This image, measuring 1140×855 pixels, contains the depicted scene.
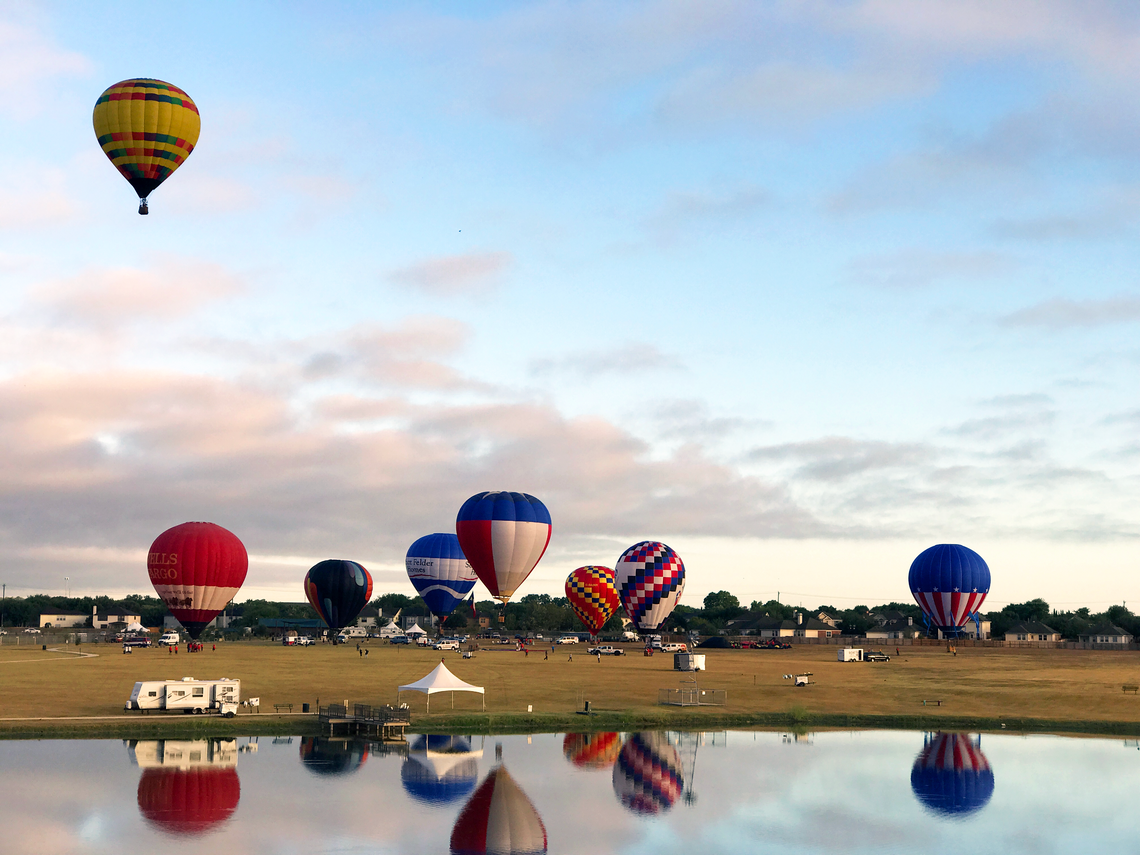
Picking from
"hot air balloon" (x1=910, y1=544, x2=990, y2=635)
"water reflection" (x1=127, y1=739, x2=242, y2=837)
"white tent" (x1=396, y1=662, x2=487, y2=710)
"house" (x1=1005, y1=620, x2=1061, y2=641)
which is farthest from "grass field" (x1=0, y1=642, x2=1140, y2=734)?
"house" (x1=1005, y1=620, x2=1061, y2=641)

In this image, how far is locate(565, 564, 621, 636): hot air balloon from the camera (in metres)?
141

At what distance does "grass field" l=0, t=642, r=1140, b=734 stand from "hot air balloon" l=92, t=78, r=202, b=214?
3032cm

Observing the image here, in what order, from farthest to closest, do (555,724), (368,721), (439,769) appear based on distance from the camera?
(555,724) < (368,721) < (439,769)

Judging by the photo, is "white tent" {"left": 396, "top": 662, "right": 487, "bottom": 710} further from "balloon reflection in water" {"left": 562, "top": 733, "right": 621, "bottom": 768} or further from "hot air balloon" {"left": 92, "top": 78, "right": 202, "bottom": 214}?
"hot air balloon" {"left": 92, "top": 78, "right": 202, "bottom": 214}

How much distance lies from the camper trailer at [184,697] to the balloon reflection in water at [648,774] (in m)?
20.9

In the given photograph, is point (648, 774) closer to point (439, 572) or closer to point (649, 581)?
point (649, 581)

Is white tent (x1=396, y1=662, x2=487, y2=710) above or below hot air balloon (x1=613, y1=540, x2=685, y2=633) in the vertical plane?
below

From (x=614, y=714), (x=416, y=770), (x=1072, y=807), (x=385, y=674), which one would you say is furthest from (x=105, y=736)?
(x=1072, y=807)

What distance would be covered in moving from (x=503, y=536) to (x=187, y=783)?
5014cm

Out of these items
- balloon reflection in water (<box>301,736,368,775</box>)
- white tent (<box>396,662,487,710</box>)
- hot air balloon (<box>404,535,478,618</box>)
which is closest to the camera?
balloon reflection in water (<box>301,736,368,775</box>)

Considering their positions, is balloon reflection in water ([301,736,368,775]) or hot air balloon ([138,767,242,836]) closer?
hot air balloon ([138,767,242,836])

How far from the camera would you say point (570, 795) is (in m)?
47.7

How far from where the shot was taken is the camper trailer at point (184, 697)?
62.9 meters

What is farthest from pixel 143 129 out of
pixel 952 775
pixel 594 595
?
pixel 594 595
